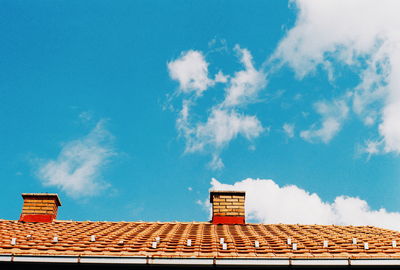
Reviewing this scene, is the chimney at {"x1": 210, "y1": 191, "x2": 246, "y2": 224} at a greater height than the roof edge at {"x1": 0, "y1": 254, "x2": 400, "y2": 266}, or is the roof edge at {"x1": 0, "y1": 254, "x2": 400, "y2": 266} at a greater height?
the chimney at {"x1": 210, "y1": 191, "x2": 246, "y2": 224}

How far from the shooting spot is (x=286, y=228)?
12.1 m

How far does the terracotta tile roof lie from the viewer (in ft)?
25.2

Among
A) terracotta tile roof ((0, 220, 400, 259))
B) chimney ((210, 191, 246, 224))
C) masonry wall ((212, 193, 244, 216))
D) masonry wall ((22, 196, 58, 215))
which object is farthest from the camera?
masonry wall ((22, 196, 58, 215))

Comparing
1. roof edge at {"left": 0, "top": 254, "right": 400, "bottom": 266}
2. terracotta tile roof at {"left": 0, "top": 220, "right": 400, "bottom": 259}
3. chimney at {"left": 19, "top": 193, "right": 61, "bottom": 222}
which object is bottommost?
roof edge at {"left": 0, "top": 254, "right": 400, "bottom": 266}

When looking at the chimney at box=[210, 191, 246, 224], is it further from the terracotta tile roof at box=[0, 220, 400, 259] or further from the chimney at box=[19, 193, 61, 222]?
the chimney at box=[19, 193, 61, 222]

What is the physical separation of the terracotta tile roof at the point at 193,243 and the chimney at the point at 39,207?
134cm

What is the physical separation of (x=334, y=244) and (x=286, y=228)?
3.50 m

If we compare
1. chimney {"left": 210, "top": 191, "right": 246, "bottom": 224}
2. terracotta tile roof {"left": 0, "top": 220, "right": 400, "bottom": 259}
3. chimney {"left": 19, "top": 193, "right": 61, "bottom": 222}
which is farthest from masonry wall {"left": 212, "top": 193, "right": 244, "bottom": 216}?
chimney {"left": 19, "top": 193, "right": 61, "bottom": 222}

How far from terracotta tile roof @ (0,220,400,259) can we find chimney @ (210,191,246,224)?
3.98 ft

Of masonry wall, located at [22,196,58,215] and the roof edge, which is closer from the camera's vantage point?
the roof edge

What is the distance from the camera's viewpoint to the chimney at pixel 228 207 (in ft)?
43.2

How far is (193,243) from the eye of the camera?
8727 millimetres

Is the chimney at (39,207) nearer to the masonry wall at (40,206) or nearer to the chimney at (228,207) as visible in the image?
the masonry wall at (40,206)

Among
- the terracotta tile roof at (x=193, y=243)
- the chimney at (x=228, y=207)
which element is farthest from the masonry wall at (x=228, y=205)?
the terracotta tile roof at (x=193, y=243)
